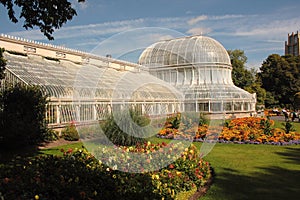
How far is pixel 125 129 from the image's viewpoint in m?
11.1

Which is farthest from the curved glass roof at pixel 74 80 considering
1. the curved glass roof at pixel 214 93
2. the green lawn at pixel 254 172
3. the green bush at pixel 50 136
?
the curved glass roof at pixel 214 93

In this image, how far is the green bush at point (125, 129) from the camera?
10.8 metres

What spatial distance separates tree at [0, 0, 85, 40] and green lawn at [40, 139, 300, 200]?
6.16 metres

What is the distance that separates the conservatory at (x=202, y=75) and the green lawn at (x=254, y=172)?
18.0m

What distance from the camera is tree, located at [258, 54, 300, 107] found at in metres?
53.6

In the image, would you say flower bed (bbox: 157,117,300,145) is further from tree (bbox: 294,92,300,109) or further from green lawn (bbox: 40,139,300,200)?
tree (bbox: 294,92,300,109)

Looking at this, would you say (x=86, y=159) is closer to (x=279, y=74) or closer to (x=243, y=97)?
(x=243, y=97)

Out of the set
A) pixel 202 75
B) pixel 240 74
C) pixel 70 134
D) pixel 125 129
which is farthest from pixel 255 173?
pixel 240 74

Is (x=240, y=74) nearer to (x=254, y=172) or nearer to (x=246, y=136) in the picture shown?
(x=246, y=136)

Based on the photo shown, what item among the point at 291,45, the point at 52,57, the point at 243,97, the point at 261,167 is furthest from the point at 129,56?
the point at 291,45

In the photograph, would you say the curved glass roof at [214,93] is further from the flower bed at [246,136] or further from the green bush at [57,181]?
the green bush at [57,181]

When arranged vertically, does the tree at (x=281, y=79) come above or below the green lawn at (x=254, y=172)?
above

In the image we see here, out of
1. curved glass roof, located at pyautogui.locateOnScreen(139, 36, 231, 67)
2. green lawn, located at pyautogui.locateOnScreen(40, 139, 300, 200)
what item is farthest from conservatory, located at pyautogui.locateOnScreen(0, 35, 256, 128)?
green lawn, located at pyautogui.locateOnScreen(40, 139, 300, 200)

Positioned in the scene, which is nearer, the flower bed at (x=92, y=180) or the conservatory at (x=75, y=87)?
the flower bed at (x=92, y=180)
